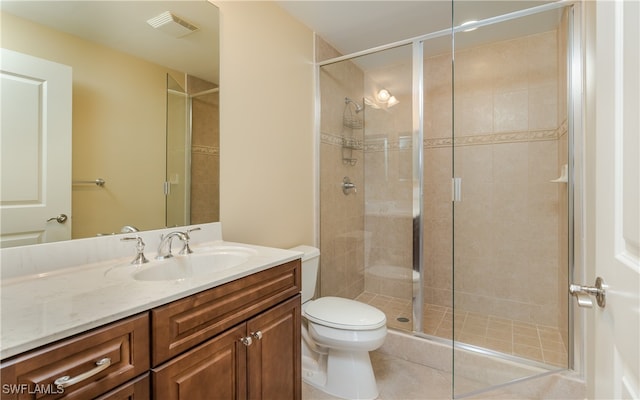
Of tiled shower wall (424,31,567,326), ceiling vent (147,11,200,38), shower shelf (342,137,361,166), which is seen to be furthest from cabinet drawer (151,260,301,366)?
shower shelf (342,137,361,166)

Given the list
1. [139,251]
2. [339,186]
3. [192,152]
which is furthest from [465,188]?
[139,251]

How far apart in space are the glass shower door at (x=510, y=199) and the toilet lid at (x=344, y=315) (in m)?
0.55

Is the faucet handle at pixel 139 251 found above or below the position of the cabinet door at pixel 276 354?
above

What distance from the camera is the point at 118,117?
1181mm

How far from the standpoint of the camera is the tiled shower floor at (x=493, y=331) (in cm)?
175

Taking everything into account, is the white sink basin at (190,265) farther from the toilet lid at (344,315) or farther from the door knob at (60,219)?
the toilet lid at (344,315)

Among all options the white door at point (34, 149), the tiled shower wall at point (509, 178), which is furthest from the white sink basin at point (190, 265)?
the tiled shower wall at point (509, 178)

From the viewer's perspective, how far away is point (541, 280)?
2.08m

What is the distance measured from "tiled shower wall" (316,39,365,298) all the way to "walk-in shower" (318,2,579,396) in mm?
12

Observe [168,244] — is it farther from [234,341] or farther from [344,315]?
[344,315]

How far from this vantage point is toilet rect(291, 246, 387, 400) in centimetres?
152

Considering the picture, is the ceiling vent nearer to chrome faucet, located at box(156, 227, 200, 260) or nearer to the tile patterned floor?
chrome faucet, located at box(156, 227, 200, 260)

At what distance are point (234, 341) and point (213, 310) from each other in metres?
0.15

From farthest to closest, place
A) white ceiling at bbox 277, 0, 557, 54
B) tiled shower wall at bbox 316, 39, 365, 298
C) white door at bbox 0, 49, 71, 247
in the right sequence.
A: tiled shower wall at bbox 316, 39, 365, 298 < white ceiling at bbox 277, 0, 557, 54 < white door at bbox 0, 49, 71, 247
